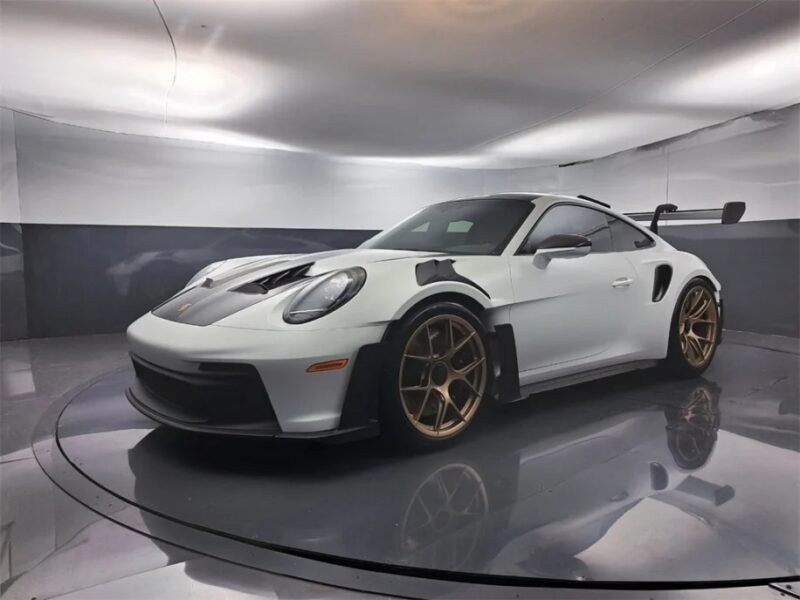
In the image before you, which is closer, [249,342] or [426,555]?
[426,555]

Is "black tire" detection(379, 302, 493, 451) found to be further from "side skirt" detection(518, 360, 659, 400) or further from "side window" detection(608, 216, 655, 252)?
A: "side window" detection(608, 216, 655, 252)

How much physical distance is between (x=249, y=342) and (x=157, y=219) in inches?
159

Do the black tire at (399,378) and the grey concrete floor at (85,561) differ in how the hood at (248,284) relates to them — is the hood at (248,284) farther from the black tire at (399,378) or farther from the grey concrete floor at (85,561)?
the grey concrete floor at (85,561)

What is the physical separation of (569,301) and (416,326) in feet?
3.13

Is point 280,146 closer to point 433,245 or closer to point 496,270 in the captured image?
point 433,245

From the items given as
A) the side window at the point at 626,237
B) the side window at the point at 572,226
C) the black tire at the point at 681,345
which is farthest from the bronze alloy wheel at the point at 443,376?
the black tire at the point at 681,345

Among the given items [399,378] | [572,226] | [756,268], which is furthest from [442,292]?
[756,268]

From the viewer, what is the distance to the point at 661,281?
319 centimetres

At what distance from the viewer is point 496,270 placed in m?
2.43

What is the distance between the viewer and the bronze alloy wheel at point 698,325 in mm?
3357

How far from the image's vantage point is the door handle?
2.87m

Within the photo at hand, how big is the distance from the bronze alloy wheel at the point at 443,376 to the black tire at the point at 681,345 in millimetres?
1663

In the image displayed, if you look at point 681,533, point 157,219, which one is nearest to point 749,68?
point 681,533

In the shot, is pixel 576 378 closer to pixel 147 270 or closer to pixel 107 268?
pixel 147 270
